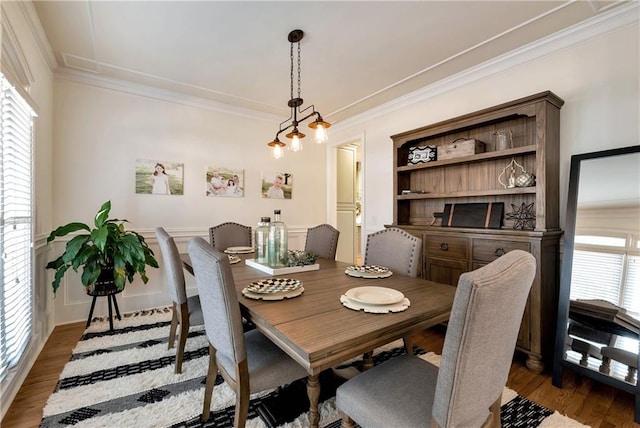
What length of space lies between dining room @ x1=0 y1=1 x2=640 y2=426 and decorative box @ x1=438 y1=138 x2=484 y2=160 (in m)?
0.13

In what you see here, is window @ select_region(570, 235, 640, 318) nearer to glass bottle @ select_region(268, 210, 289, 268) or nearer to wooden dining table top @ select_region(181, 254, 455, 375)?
wooden dining table top @ select_region(181, 254, 455, 375)

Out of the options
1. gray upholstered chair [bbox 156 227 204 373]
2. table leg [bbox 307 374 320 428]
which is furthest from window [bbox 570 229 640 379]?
gray upholstered chair [bbox 156 227 204 373]

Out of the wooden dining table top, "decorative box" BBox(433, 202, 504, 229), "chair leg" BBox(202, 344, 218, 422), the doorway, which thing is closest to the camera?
the wooden dining table top

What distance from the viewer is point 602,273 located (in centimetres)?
186

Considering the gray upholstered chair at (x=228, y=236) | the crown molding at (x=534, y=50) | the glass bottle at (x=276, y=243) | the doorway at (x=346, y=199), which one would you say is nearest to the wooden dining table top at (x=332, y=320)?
the glass bottle at (x=276, y=243)

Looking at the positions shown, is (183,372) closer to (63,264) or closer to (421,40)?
(63,264)

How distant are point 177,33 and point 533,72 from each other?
2979mm

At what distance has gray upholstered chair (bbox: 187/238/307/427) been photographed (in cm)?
116

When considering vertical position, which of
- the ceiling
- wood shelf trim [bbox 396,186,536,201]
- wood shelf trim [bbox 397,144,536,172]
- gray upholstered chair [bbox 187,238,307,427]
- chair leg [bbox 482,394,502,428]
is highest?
the ceiling

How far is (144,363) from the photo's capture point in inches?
83.3

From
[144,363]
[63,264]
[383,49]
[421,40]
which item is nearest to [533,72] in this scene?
[421,40]

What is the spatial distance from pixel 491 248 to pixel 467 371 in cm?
178

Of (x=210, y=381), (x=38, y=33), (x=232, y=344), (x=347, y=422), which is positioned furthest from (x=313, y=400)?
(x=38, y=33)

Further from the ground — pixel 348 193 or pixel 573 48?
pixel 573 48
